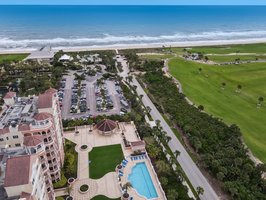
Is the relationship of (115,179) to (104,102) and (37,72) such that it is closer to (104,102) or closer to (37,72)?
(104,102)

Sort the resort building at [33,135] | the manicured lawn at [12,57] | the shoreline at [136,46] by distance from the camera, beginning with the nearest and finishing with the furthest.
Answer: the resort building at [33,135]
the manicured lawn at [12,57]
the shoreline at [136,46]

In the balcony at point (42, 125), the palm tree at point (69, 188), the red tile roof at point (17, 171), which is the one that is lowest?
the palm tree at point (69, 188)

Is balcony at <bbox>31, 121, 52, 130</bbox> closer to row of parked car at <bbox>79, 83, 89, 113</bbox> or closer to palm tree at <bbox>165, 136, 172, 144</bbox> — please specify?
palm tree at <bbox>165, 136, 172, 144</bbox>

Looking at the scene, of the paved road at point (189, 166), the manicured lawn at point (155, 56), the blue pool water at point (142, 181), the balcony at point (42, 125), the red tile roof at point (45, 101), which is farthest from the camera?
the manicured lawn at point (155, 56)

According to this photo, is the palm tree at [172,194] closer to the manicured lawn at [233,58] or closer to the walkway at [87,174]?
the walkway at [87,174]

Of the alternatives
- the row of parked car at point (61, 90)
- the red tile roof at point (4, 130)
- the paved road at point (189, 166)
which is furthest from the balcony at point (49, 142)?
the row of parked car at point (61, 90)

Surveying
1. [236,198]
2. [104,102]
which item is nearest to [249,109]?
[236,198]
